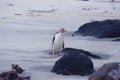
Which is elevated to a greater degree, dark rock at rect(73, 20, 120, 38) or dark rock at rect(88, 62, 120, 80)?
dark rock at rect(88, 62, 120, 80)

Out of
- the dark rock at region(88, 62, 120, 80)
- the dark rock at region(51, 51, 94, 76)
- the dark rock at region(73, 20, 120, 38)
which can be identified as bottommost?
the dark rock at region(73, 20, 120, 38)

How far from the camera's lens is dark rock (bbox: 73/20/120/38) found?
1338 cm

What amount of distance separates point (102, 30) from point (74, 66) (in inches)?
260

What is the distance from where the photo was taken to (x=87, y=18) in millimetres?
19844

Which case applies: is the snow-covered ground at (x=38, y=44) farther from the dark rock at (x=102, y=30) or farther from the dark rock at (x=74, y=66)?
the dark rock at (x=102, y=30)

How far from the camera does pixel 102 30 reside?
1398cm

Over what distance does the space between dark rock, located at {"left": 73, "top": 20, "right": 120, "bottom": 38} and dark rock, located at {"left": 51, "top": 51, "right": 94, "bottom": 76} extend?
574 centimetres

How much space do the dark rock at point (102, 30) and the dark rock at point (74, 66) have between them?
5.74 metres

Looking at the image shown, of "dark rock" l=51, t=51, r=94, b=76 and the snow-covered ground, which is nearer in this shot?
"dark rock" l=51, t=51, r=94, b=76

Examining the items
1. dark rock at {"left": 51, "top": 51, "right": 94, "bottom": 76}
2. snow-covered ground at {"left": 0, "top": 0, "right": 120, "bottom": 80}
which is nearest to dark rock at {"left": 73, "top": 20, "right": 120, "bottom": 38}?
snow-covered ground at {"left": 0, "top": 0, "right": 120, "bottom": 80}

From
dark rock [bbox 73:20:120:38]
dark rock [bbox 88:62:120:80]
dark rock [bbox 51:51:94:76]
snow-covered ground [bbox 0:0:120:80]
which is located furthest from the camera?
dark rock [bbox 73:20:120:38]

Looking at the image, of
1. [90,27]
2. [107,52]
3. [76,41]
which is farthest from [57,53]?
[90,27]

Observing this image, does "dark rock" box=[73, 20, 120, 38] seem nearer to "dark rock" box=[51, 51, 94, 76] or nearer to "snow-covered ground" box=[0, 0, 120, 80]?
"snow-covered ground" box=[0, 0, 120, 80]

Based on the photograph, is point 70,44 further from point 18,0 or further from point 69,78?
point 18,0
